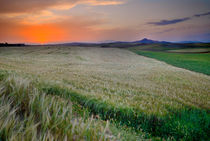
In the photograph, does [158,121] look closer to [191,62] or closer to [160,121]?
[160,121]

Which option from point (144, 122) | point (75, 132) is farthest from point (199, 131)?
point (75, 132)

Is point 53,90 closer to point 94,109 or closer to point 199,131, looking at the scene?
point 94,109

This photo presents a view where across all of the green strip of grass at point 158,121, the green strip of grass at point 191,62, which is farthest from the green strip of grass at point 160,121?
the green strip of grass at point 191,62

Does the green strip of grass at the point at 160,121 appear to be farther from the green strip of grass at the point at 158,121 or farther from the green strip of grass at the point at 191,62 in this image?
the green strip of grass at the point at 191,62

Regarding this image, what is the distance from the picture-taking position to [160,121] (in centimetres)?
273

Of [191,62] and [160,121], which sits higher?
[160,121]

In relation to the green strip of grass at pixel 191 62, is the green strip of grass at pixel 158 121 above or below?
above

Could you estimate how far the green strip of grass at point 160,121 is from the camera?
2442 mm

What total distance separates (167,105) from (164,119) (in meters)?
0.87

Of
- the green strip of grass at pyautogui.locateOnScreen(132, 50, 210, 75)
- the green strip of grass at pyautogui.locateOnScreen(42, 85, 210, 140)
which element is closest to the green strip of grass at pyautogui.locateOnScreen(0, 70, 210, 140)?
the green strip of grass at pyautogui.locateOnScreen(42, 85, 210, 140)

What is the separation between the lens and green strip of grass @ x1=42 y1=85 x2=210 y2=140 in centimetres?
244

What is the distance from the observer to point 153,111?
2.94m

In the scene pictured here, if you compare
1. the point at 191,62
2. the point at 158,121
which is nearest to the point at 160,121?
the point at 158,121

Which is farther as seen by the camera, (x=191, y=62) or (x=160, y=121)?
(x=191, y=62)
